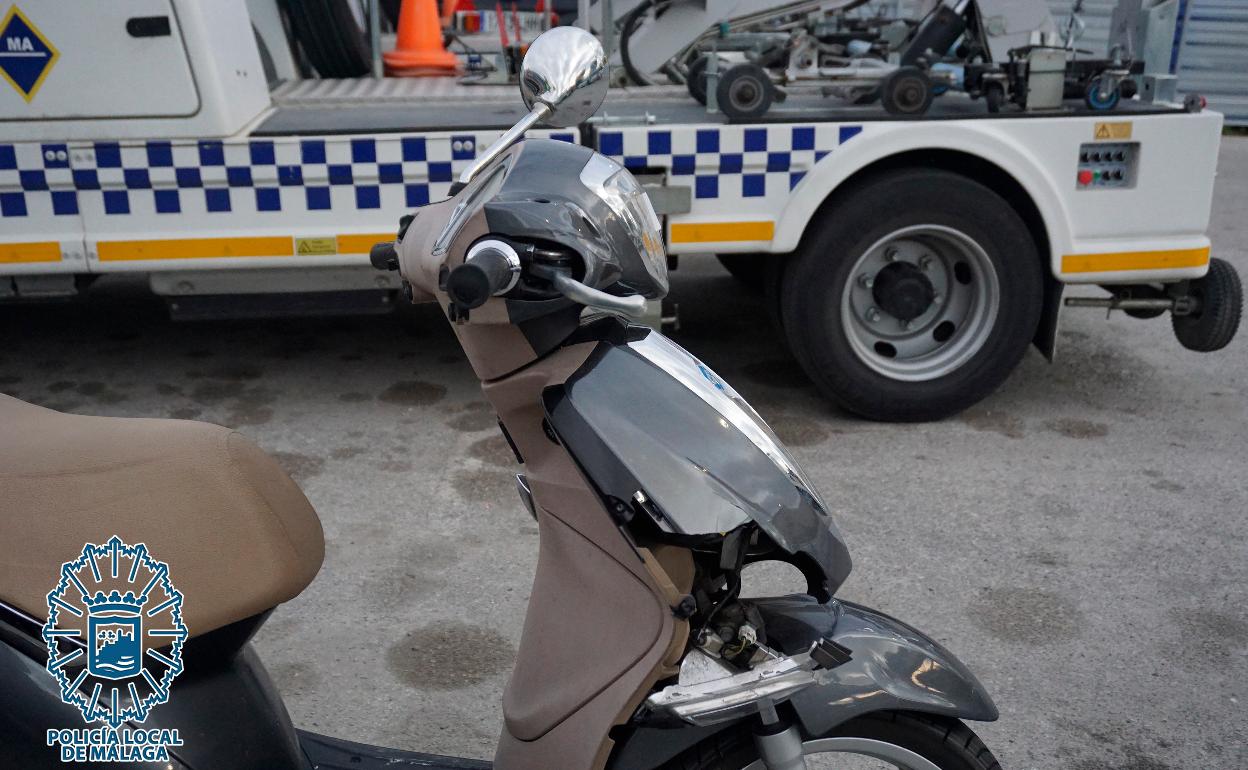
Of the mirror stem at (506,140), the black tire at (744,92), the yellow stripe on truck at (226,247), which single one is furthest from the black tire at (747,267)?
the mirror stem at (506,140)

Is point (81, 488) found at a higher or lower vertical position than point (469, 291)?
lower

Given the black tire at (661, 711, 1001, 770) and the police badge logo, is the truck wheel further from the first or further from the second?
the police badge logo

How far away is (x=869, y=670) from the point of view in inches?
66.3

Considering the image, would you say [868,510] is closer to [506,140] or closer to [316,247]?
[316,247]

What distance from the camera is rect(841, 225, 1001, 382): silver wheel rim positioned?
425cm

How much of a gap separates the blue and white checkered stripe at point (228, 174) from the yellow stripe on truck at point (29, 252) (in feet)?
0.35

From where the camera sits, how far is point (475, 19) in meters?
6.88

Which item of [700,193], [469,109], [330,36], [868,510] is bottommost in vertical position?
[868,510]

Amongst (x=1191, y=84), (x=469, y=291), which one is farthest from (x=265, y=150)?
(x=1191, y=84)

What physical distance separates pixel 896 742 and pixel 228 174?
10.6ft

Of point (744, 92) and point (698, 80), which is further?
point (698, 80)

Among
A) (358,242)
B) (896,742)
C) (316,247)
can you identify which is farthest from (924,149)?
(896,742)

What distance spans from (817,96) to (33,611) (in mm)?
3786

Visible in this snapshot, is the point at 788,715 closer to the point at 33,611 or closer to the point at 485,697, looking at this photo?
the point at 33,611
